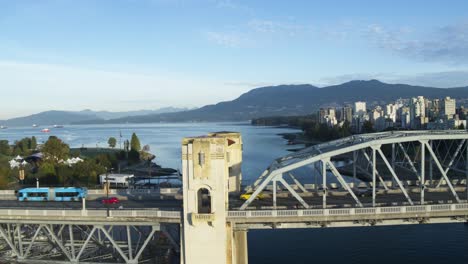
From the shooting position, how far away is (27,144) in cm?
14150

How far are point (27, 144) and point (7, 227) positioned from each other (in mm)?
115543

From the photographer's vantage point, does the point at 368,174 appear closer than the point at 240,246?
No

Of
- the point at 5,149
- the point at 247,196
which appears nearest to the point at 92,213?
the point at 247,196

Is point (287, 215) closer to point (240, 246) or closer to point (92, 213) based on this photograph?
point (240, 246)

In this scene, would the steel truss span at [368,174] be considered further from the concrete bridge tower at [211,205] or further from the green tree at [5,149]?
the green tree at [5,149]

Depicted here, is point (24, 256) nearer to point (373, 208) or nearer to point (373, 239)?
point (373, 208)

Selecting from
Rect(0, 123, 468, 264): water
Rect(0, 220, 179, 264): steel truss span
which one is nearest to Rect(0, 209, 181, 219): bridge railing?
Rect(0, 220, 179, 264): steel truss span

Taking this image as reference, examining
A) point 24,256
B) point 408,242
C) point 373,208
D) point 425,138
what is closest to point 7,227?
point 24,256

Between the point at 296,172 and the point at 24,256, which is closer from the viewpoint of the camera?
the point at 24,256

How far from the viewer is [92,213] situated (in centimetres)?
3284

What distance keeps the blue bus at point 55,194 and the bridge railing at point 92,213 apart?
7.87 meters

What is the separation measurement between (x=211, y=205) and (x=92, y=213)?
31.0 feet

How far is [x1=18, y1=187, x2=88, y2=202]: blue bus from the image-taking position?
41.5 metres

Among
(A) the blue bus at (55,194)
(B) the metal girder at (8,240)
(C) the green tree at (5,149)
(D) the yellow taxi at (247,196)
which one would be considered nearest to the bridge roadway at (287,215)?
(B) the metal girder at (8,240)
